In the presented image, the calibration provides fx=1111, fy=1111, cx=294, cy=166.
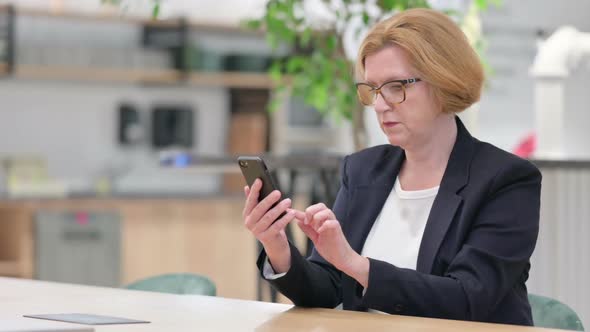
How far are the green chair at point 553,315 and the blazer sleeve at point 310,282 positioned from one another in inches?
15.5

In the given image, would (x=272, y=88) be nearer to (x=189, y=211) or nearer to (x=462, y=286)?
(x=189, y=211)

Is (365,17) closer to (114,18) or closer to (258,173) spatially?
(258,173)

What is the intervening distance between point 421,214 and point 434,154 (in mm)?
121

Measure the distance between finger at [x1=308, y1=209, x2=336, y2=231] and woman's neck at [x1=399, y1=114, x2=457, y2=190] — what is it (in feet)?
1.08

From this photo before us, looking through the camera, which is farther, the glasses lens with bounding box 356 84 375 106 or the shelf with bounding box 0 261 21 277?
the shelf with bounding box 0 261 21 277

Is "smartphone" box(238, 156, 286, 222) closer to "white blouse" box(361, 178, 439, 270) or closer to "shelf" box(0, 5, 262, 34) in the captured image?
"white blouse" box(361, 178, 439, 270)

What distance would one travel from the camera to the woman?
1.97m

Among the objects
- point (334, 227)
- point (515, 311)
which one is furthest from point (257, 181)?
point (515, 311)

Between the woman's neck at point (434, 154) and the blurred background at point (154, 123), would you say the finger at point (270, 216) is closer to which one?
the woman's neck at point (434, 154)

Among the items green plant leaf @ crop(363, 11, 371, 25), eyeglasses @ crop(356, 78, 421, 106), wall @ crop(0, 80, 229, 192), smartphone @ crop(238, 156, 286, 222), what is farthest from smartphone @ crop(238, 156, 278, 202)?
wall @ crop(0, 80, 229, 192)

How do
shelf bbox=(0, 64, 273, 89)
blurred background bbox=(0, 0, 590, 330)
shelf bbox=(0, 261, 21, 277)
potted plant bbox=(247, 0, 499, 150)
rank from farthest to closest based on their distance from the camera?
shelf bbox=(0, 64, 273, 89) < blurred background bbox=(0, 0, 590, 330) < shelf bbox=(0, 261, 21, 277) < potted plant bbox=(247, 0, 499, 150)

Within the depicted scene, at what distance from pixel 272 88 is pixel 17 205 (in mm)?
2276

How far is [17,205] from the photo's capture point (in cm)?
657

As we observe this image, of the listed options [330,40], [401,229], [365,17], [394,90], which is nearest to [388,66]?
[394,90]
